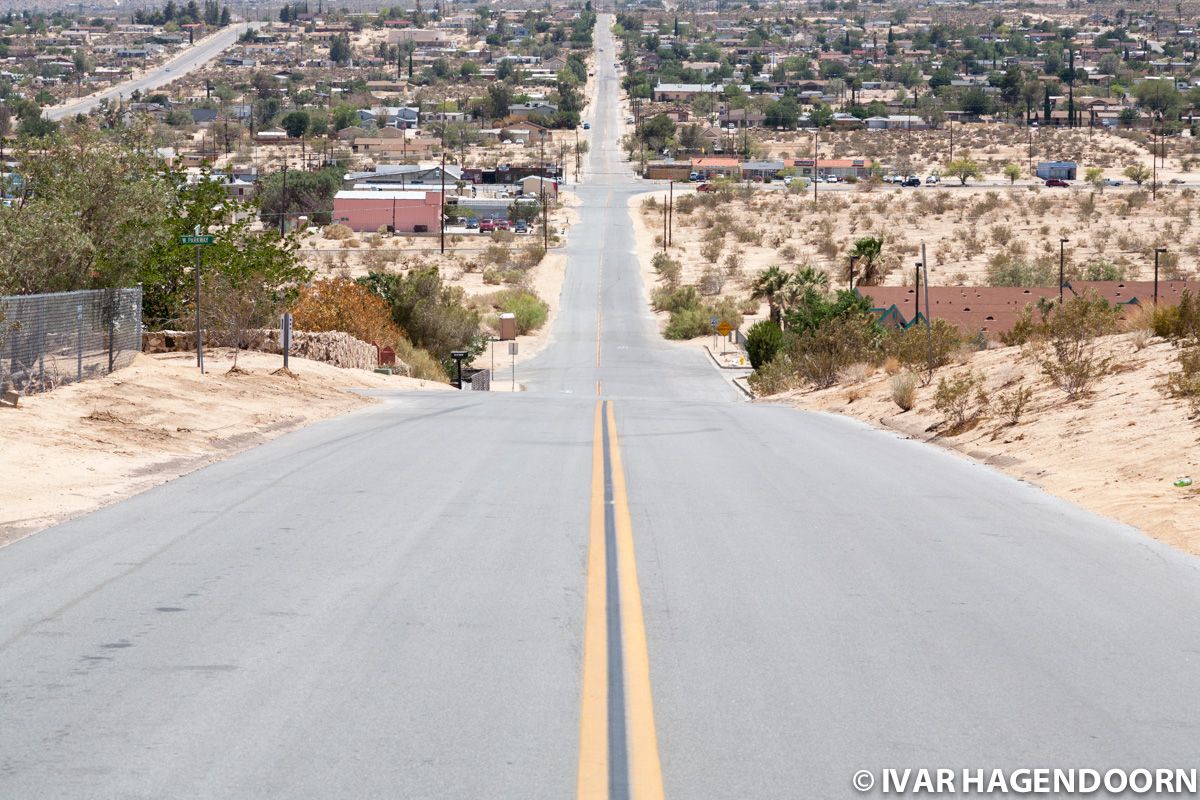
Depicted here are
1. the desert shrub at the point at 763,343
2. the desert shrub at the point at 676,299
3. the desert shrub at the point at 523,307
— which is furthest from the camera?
the desert shrub at the point at 676,299

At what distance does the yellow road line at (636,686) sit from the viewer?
567cm

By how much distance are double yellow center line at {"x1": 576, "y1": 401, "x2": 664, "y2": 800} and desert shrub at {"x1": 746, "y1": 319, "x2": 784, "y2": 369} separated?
42521mm

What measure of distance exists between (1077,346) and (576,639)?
15.9 m

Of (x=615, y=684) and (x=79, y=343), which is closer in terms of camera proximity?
(x=615, y=684)

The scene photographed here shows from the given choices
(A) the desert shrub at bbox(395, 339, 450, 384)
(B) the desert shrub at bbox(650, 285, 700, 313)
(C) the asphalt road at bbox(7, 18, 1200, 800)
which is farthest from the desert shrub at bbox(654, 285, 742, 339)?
(C) the asphalt road at bbox(7, 18, 1200, 800)

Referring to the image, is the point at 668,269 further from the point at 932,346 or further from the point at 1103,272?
the point at 932,346

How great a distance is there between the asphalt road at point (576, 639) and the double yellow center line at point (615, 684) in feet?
0.07

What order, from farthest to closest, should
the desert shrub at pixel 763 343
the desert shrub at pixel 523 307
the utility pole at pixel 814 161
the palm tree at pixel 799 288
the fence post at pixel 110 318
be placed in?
the utility pole at pixel 814 161
the desert shrub at pixel 523 307
the palm tree at pixel 799 288
the desert shrub at pixel 763 343
the fence post at pixel 110 318

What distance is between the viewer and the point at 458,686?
6.79 metres

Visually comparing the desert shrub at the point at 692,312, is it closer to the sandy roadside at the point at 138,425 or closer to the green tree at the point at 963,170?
the sandy roadside at the point at 138,425

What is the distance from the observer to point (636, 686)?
6.89 m

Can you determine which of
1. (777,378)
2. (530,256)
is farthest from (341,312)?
(530,256)

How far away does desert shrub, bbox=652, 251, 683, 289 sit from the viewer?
3450 inches

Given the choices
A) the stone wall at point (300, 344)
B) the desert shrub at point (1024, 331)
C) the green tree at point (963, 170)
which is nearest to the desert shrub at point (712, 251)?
the green tree at point (963, 170)
